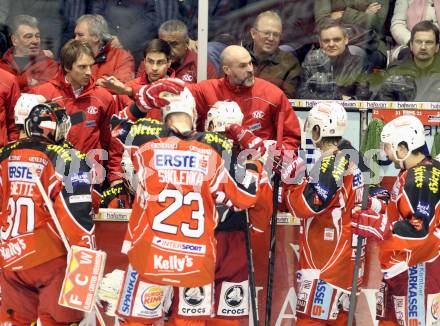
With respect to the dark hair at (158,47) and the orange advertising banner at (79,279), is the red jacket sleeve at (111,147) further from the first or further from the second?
the orange advertising banner at (79,279)

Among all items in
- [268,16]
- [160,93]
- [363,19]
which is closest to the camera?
[160,93]

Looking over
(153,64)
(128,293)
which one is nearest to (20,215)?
(128,293)

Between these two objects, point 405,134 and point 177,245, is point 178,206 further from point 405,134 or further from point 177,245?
point 405,134

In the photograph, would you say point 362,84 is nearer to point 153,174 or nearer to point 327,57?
point 327,57

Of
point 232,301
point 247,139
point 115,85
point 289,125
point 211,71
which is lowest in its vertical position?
point 232,301

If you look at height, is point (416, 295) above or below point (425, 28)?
below

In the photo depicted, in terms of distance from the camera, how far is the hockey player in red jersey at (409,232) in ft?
21.0

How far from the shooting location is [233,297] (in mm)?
6891

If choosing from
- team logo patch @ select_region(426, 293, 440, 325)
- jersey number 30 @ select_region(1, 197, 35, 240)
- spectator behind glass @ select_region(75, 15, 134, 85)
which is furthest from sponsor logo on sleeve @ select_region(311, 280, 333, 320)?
spectator behind glass @ select_region(75, 15, 134, 85)

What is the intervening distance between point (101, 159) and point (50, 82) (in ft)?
2.15

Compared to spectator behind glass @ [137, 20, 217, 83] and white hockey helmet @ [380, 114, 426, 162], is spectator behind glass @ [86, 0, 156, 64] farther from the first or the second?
white hockey helmet @ [380, 114, 426, 162]

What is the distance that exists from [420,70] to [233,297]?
8.07 feet

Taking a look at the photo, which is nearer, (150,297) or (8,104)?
(150,297)

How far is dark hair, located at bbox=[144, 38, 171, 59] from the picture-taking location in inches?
307
